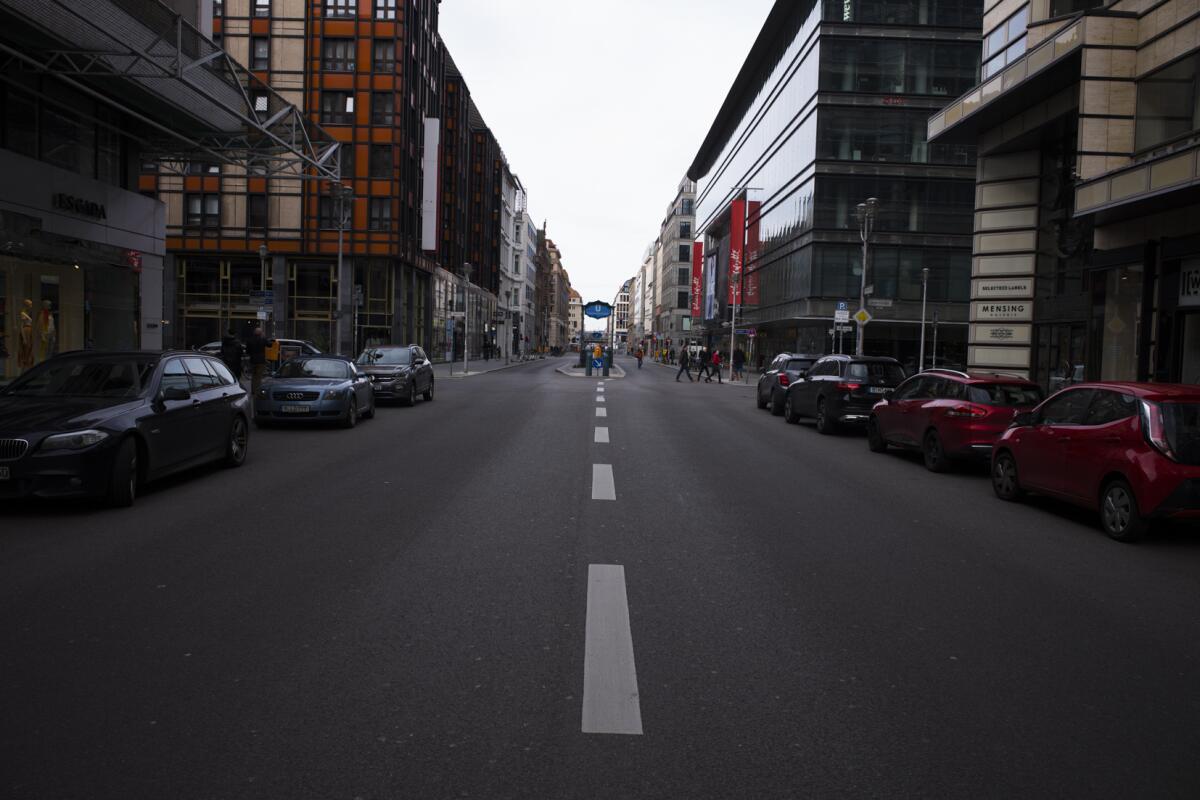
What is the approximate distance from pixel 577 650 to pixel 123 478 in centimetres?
→ 559

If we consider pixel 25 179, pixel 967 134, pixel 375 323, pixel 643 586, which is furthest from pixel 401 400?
pixel 375 323

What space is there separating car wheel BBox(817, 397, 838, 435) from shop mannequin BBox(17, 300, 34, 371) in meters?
16.3

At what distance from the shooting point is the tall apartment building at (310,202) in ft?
164

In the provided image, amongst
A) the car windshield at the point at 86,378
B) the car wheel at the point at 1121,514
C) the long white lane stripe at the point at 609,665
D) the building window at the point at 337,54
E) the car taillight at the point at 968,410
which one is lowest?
the long white lane stripe at the point at 609,665

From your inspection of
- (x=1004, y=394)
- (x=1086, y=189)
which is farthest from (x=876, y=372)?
(x=1004, y=394)

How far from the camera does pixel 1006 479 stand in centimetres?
1072

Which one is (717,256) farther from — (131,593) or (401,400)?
(131,593)

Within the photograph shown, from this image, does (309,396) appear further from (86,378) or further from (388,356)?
(388,356)

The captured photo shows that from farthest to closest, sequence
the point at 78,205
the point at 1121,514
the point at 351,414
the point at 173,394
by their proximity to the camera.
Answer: the point at 78,205 → the point at 351,414 → the point at 173,394 → the point at 1121,514

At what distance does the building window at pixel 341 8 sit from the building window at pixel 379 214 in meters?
9.64

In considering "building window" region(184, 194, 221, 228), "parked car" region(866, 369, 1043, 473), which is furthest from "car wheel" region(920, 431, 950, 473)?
"building window" region(184, 194, 221, 228)

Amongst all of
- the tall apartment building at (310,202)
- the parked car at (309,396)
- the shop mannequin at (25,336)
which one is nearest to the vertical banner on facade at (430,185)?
the tall apartment building at (310,202)

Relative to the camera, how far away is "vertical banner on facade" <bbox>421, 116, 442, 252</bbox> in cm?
5250

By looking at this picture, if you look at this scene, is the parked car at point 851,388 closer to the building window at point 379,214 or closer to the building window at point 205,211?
the building window at point 379,214
